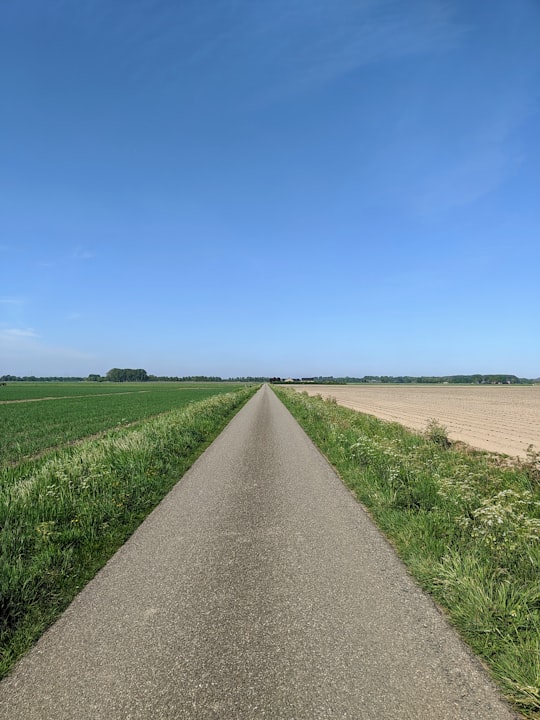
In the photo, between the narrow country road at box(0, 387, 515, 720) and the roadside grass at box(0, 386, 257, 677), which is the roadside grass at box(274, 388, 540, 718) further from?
the roadside grass at box(0, 386, 257, 677)

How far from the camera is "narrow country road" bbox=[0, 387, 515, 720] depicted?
2.76m

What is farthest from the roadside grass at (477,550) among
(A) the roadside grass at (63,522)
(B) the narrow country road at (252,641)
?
(A) the roadside grass at (63,522)

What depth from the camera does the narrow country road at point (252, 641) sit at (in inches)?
108

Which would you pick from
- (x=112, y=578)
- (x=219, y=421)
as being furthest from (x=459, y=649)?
(x=219, y=421)

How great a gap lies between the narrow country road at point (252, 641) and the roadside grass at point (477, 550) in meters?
0.22

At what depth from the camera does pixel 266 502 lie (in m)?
7.82

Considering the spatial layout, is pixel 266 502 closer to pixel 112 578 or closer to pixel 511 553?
pixel 112 578

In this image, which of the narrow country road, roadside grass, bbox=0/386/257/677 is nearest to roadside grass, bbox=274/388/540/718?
the narrow country road

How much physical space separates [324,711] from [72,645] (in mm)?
2461

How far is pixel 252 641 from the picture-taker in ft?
11.3

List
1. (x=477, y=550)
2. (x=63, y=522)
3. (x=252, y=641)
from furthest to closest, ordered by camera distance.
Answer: (x=63, y=522) → (x=477, y=550) → (x=252, y=641)

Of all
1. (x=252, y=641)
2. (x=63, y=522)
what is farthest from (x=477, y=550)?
(x=63, y=522)

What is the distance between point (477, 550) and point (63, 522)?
6.56 m

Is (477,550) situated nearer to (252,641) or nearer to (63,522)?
(252,641)
